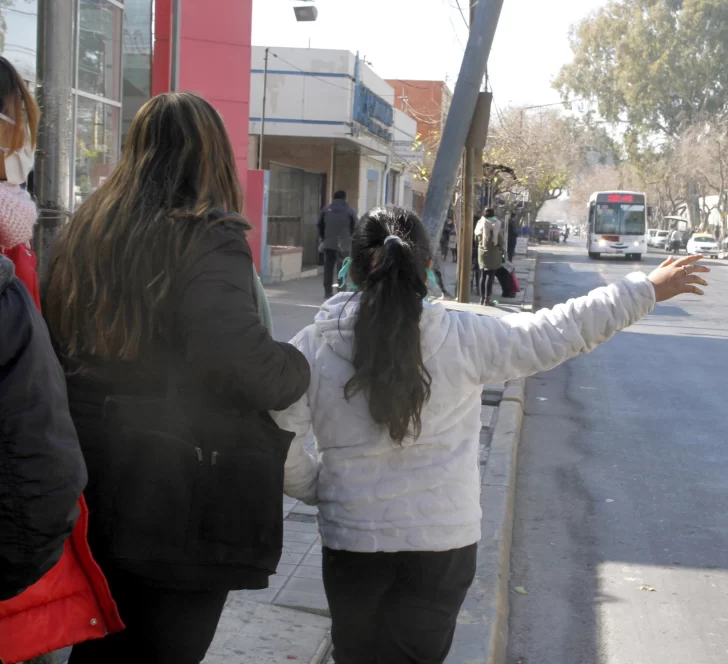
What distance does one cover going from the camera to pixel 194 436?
207 cm

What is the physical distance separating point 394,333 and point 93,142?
873 centimetres

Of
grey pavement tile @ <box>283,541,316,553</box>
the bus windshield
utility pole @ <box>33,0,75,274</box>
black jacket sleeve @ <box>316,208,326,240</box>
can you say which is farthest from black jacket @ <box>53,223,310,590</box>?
the bus windshield

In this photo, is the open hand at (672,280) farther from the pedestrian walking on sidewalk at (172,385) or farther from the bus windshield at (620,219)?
the bus windshield at (620,219)

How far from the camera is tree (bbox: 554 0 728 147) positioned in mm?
63281

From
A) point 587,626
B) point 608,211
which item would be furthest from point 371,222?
point 608,211

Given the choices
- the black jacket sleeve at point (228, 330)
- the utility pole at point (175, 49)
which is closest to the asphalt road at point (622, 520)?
the black jacket sleeve at point (228, 330)

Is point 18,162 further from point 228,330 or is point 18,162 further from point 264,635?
point 264,635

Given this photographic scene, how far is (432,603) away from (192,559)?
0.67m

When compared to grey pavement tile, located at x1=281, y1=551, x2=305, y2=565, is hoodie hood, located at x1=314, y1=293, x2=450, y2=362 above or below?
above

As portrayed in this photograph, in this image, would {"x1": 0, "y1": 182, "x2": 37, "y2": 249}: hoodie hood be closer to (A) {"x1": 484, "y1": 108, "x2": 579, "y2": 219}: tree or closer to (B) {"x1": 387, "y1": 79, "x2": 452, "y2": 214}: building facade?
(A) {"x1": 484, "y1": 108, "x2": 579, "y2": 219}: tree

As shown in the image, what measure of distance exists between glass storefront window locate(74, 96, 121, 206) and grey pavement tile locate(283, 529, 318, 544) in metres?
5.96

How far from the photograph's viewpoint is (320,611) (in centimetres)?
388

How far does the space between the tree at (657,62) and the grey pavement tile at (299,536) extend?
6438 centimetres

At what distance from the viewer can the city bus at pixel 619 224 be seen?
41.5 meters
